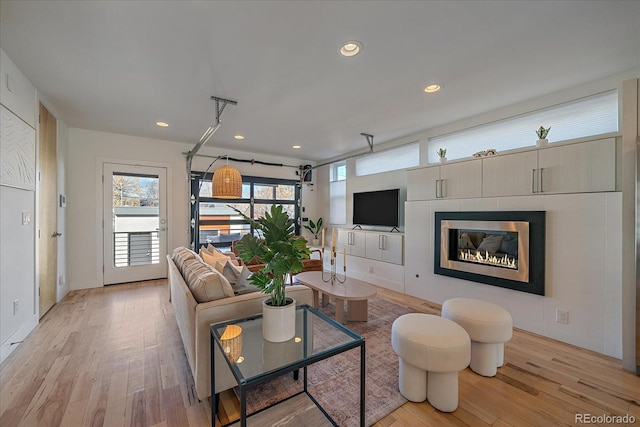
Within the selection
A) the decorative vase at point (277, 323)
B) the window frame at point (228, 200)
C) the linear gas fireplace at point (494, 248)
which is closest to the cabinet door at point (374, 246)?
the linear gas fireplace at point (494, 248)

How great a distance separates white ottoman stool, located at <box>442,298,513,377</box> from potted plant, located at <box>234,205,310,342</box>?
1431 mm

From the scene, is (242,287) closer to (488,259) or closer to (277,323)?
(277,323)

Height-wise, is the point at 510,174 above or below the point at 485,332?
above

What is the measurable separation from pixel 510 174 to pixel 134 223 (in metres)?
5.83

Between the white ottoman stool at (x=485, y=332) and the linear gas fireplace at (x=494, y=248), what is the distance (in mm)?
1015

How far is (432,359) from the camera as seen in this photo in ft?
5.40

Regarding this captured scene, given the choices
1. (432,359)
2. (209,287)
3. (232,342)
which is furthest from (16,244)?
(432,359)

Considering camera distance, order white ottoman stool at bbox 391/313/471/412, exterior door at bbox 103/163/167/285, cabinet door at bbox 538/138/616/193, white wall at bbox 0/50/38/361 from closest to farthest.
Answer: white ottoman stool at bbox 391/313/471/412 → white wall at bbox 0/50/38/361 → cabinet door at bbox 538/138/616/193 → exterior door at bbox 103/163/167/285

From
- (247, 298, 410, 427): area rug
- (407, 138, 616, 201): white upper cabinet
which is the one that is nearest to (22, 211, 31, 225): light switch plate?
(247, 298, 410, 427): area rug

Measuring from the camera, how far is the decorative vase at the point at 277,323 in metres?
1.52

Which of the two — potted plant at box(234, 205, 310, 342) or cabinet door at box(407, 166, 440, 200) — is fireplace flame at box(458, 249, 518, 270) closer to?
cabinet door at box(407, 166, 440, 200)

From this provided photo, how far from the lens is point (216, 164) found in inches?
215

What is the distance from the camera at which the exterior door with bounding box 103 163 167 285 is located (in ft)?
14.9

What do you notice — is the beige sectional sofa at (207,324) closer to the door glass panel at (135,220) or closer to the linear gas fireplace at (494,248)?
the linear gas fireplace at (494,248)
